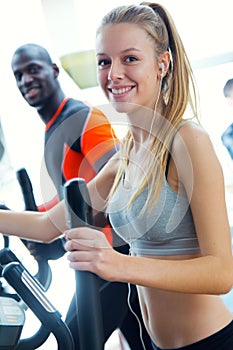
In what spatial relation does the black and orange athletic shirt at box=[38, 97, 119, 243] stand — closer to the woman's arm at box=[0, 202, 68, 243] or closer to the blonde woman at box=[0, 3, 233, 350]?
the woman's arm at box=[0, 202, 68, 243]

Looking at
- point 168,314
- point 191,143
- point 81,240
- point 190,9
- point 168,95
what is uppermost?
point 190,9

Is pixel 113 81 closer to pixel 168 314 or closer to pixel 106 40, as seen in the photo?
pixel 106 40

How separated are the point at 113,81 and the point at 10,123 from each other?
1338 mm

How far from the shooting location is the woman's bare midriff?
133 cm

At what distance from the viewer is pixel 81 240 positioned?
0.99 m

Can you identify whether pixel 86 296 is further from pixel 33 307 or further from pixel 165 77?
pixel 165 77

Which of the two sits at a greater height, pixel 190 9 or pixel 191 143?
pixel 190 9

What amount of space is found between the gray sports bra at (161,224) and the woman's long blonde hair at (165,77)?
0.08 feet

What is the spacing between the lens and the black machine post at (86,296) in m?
0.96

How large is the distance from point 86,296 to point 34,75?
1631 mm

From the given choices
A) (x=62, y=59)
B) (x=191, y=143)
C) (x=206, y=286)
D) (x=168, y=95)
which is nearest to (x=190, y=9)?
(x=62, y=59)

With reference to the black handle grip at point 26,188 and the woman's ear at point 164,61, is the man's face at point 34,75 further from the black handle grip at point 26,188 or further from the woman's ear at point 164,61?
the woman's ear at point 164,61

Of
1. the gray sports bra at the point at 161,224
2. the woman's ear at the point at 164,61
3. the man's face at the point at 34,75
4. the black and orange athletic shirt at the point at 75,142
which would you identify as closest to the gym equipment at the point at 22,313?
the gray sports bra at the point at 161,224

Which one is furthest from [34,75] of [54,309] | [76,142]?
[54,309]
